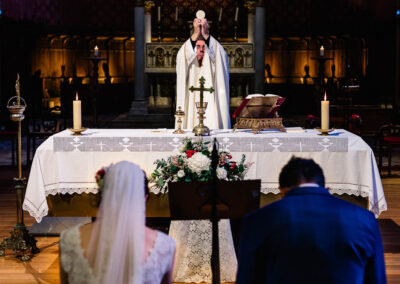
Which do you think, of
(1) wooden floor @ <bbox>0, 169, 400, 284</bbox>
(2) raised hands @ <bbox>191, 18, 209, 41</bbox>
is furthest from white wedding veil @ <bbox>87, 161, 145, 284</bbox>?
(2) raised hands @ <bbox>191, 18, 209, 41</bbox>

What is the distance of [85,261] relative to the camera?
7.84ft

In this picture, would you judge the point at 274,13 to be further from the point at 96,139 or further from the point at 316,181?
the point at 316,181

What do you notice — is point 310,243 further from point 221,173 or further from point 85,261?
point 221,173

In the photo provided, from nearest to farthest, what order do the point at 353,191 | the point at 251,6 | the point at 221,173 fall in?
1. the point at 221,173
2. the point at 353,191
3. the point at 251,6

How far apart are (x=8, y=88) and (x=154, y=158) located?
33.8 ft

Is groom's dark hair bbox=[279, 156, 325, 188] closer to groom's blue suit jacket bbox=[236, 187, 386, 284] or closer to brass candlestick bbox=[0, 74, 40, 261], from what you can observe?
groom's blue suit jacket bbox=[236, 187, 386, 284]

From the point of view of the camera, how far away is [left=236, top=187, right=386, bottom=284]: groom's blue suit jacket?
2.24 m

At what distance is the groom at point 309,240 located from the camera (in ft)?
7.34

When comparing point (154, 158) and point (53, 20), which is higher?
point (53, 20)

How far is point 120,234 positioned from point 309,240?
0.67 m

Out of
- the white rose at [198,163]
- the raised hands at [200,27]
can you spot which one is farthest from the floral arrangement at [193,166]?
the raised hands at [200,27]

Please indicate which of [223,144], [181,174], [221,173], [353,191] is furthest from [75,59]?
[221,173]

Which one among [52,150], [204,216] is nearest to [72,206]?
[52,150]

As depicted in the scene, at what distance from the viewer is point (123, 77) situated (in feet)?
60.8
